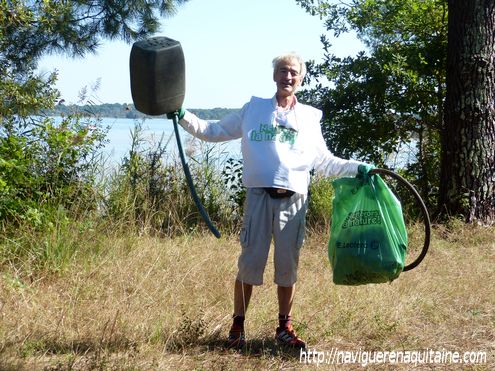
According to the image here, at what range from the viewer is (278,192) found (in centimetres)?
443

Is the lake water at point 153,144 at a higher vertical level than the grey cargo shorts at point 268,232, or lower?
higher

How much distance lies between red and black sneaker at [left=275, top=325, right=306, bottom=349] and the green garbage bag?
1.32 feet

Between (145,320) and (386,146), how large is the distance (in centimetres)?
558

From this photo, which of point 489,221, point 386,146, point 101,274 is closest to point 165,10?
point 386,146

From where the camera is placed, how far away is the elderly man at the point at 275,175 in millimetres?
4453

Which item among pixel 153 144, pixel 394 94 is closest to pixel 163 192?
pixel 153 144

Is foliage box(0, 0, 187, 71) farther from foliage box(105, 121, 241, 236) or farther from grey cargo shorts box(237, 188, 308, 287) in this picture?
grey cargo shorts box(237, 188, 308, 287)

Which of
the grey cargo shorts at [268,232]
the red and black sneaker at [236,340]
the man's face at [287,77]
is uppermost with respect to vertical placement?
the man's face at [287,77]

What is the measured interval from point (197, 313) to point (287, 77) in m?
1.62

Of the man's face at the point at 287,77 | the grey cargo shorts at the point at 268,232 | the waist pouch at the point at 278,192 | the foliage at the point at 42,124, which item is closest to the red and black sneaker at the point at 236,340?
the grey cargo shorts at the point at 268,232

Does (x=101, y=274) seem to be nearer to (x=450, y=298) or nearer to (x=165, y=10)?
(x=450, y=298)

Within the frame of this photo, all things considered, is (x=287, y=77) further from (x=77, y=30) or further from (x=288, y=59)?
(x=77, y=30)

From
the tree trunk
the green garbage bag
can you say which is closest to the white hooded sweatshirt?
the green garbage bag

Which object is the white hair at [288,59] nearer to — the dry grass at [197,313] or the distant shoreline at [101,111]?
the dry grass at [197,313]
